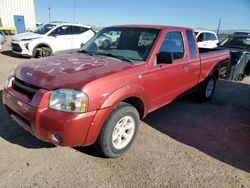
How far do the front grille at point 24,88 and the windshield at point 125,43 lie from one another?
1.35 metres

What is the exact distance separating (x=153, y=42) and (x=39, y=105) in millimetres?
2014

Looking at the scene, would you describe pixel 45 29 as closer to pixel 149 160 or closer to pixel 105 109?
pixel 105 109

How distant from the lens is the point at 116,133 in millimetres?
3219

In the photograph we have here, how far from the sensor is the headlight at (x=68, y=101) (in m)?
2.65

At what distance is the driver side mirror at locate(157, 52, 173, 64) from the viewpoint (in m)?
3.58

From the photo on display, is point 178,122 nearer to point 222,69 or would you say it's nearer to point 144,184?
point 144,184

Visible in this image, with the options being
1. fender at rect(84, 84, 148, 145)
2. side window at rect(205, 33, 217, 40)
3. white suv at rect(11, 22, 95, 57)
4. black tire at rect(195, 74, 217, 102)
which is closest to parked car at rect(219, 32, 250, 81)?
black tire at rect(195, 74, 217, 102)

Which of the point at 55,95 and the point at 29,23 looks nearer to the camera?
the point at 55,95

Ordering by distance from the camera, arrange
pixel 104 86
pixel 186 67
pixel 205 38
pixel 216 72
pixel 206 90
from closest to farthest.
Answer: pixel 104 86 → pixel 186 67 → pixel 206 90 → pixel 216 72 → pixel 205 38

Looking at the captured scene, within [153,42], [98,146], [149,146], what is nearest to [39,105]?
[98,146]

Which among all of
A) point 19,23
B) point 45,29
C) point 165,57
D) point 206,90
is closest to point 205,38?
point 206,90

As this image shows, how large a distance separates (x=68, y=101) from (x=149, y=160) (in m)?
1.40

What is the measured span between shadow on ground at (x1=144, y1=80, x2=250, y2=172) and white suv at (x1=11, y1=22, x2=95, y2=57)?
688 centimetres

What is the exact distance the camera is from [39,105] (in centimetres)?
270
